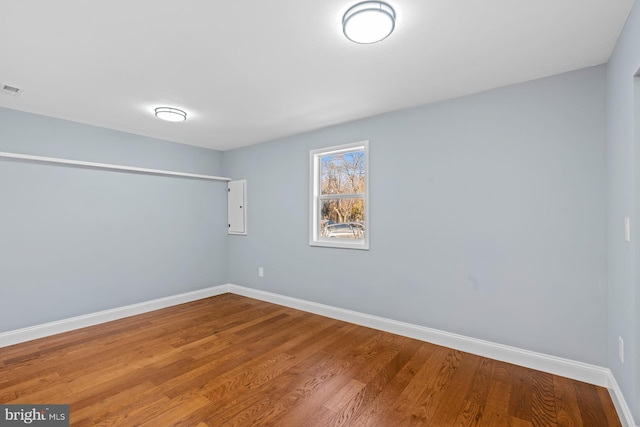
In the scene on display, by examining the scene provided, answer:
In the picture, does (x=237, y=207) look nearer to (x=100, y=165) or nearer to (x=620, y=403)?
(x=100, y=165)

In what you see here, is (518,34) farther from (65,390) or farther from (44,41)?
(65,390)

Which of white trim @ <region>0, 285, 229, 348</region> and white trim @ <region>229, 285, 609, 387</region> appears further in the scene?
white trim @ <region>0, 285, 229, 348</region>

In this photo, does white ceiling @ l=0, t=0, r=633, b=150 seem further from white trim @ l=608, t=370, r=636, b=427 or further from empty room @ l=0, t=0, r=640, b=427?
white trim @ l=608, t=370, r=636, b=427

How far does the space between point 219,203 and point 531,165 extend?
169 inches

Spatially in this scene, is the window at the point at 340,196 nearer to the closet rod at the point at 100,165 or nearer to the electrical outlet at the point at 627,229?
the closet rod at the point at 100,165

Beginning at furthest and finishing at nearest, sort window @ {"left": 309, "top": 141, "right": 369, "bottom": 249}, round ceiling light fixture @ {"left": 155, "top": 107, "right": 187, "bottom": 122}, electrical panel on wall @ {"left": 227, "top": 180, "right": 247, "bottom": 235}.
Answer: electrical panel on wall @ {"left": 227, "top": 180, "right": 247, "bottom": 235}, window @ {"left": 309, "top": 141, "right": 369, "bottom": 249}, round ceiling light fixture @ {"left": 155, "top": 107, "right": 187, "bottom": 122}

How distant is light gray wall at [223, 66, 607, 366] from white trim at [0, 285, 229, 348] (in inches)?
81.3

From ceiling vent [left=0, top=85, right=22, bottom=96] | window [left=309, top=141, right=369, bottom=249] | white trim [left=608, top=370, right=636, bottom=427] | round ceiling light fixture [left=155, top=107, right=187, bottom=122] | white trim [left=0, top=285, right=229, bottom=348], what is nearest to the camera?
white trim [left=608, top=370, right=636, bottom=427]

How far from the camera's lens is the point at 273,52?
2.11 meters

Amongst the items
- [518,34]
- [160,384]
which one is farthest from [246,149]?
[518,34]

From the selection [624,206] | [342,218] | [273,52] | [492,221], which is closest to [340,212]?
[342,218]

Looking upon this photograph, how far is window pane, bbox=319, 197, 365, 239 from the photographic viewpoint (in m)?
3.71

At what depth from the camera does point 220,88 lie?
2707 mm

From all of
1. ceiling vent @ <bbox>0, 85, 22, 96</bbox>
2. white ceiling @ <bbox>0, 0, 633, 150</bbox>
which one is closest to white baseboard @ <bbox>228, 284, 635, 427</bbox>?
white ceiling @ <bbox>0, 0, 633, 150</bbox>
